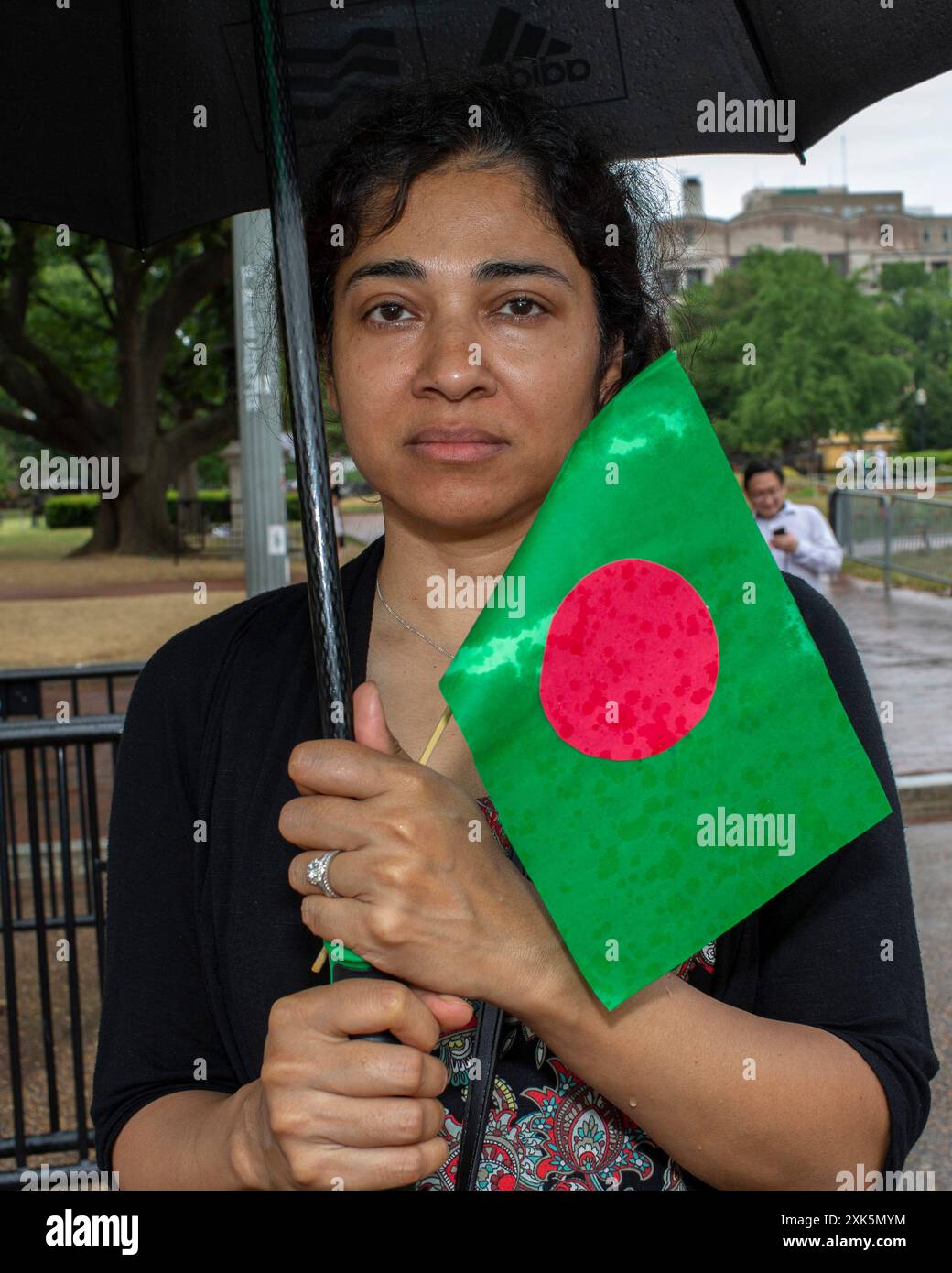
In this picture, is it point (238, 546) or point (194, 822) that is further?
point (238, 546)

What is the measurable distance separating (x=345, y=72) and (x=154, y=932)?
1085mm

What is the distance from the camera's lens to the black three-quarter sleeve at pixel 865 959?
129cm

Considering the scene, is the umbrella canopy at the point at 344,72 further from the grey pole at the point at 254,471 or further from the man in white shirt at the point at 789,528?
the man in white shirt at the point at 789,528

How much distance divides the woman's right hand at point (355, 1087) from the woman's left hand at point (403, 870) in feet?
0.12

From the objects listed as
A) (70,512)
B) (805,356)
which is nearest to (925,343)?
(805,356)

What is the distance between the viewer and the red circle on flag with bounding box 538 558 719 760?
1115 mm

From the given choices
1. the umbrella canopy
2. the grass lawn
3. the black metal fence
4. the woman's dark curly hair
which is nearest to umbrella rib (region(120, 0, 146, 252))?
the umbrella canopy

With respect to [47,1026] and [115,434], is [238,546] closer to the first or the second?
[115,434]

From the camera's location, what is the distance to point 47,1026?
152 inches

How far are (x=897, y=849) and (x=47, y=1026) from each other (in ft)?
10.3

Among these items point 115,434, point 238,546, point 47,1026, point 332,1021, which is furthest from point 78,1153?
point 238,546

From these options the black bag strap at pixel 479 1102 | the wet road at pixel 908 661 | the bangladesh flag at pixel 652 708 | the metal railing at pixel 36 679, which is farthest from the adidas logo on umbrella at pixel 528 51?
the wet road at pixel 908 661

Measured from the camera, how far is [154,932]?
55.9 inches

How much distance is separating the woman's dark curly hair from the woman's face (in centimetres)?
5
